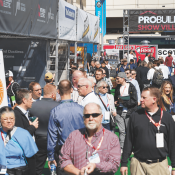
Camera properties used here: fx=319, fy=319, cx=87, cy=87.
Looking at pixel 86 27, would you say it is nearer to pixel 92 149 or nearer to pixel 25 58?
pixel 25 58

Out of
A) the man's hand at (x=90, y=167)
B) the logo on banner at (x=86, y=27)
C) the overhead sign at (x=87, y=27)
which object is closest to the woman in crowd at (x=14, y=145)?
the man's hand at (x=90, y=167)

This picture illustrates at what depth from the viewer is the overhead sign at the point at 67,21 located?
11133 mm

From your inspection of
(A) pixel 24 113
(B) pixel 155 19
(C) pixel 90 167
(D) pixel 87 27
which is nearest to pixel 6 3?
(A) pixel 24 113

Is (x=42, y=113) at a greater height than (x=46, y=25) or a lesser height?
lesser

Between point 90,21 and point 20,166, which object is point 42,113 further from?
point 90,21

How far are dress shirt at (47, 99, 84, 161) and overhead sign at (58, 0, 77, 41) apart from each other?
703cm

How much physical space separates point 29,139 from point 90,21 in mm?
12261

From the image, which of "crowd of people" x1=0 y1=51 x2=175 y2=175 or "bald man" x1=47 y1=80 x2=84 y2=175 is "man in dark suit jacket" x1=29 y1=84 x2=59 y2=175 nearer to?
"crowd of people" x1=0 y1=51 x2=175 y2=175

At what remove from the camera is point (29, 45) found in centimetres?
1061

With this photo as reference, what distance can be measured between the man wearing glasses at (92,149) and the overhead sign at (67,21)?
26.4 feet

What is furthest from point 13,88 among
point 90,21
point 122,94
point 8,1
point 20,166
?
point 90,21

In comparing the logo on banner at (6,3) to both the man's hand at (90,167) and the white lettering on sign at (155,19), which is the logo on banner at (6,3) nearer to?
the man's hand at (90,167)

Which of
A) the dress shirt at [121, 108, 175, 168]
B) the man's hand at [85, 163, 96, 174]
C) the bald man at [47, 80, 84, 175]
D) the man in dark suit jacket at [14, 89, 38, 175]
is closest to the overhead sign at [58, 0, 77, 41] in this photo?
the man in dark suit jacket at [14, 89, 38, 175]

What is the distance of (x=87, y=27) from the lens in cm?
1464
